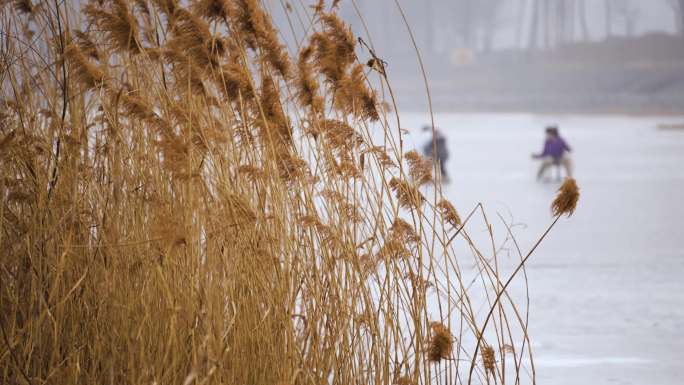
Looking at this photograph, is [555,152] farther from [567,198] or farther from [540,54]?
[540,54]

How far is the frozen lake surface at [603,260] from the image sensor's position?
3.15 metres

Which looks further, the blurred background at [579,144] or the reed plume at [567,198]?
the blurred background at [579,144]

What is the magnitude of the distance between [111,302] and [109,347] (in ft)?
0.27

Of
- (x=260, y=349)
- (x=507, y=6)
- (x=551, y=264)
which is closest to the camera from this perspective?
(x=260, y=349)

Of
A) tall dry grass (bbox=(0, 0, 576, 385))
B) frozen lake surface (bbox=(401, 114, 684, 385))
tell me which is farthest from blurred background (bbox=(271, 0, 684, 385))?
tall dry grass (bbox=(0, 0, 576, 385))

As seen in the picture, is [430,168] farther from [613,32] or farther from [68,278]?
[613,32]

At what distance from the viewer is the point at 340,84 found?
5.63 ft

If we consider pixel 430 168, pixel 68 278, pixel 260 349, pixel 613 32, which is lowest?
pixel 260 349

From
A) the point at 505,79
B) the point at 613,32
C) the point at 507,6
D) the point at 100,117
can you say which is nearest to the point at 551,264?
the point at 100,117

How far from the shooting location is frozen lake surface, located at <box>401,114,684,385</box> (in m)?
3.15

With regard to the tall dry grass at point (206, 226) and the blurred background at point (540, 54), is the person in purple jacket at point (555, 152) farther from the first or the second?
the blurred background at point (540, 54)

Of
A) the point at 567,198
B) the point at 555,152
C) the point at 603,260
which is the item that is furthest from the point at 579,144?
the point at 567,198

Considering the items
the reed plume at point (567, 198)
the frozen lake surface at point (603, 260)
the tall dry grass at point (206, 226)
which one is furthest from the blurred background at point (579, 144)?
the reed plume at point (567, 198)

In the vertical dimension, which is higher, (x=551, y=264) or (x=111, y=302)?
(x=551, y=264)
